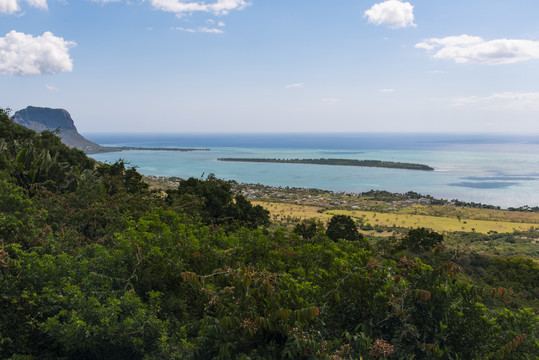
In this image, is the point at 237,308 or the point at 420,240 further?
the point at 420,240

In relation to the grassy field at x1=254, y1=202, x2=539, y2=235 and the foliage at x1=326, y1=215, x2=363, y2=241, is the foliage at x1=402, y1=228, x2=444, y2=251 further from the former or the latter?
the grassy field at x1=254, y1=202, x2=539, y2=235

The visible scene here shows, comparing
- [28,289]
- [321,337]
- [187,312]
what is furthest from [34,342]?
[321,337]

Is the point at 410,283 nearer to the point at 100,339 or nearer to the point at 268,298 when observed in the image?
the point at 268,298

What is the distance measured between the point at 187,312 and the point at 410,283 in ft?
8.90

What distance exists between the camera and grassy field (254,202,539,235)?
3402 centimetres

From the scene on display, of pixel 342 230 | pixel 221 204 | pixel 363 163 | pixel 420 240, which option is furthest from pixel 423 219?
pixel 363 163

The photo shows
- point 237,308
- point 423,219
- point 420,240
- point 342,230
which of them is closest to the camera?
point 237,308

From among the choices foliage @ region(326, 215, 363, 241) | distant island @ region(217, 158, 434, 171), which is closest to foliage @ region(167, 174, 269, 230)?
foliage @ region(326, 215, 363, 241)

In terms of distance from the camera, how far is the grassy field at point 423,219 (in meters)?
34.0

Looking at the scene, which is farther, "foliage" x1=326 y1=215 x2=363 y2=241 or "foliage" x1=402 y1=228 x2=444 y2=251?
"foliage" x1=326 y1=215 x2=363 y2=241

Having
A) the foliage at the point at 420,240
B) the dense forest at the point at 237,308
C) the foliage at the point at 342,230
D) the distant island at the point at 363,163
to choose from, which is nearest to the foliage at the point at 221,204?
the foliage at the point at 342,230

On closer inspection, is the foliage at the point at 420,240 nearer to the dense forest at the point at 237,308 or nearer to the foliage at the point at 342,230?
the foliage at the point at 342,230

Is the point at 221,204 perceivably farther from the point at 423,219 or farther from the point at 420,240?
the point at 423,219

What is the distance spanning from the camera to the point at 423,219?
3809 centimetres
